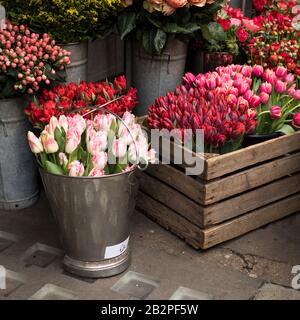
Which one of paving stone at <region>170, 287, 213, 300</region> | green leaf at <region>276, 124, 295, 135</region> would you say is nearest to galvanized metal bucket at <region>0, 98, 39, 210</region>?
paving stone at <region>170, 287, 213, 300</region>

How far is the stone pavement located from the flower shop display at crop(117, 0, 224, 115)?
889 millimetres

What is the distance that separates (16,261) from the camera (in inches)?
117

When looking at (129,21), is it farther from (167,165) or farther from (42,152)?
(42,152)

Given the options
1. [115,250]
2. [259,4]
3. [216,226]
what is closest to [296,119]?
[216,226]

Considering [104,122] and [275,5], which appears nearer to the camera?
[104,122]

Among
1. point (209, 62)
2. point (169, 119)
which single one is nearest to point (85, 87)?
point (169, 119)

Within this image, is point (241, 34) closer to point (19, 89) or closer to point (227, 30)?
point (227, 30)

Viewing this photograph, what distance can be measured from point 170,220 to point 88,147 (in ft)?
2.55

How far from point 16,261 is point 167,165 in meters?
0.89

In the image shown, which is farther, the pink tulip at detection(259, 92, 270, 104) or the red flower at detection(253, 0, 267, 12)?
the red flower at detection(253, 0, 267, 12)

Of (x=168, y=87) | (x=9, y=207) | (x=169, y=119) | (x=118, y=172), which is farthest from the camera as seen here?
(x=168, y=87)

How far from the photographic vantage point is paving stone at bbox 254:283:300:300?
2711 millimetres

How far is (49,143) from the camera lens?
2.55 meters

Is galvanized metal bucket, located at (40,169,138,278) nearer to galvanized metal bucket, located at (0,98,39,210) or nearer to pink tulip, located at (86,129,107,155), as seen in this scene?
pink tulip, located at (86,129,107,155)
